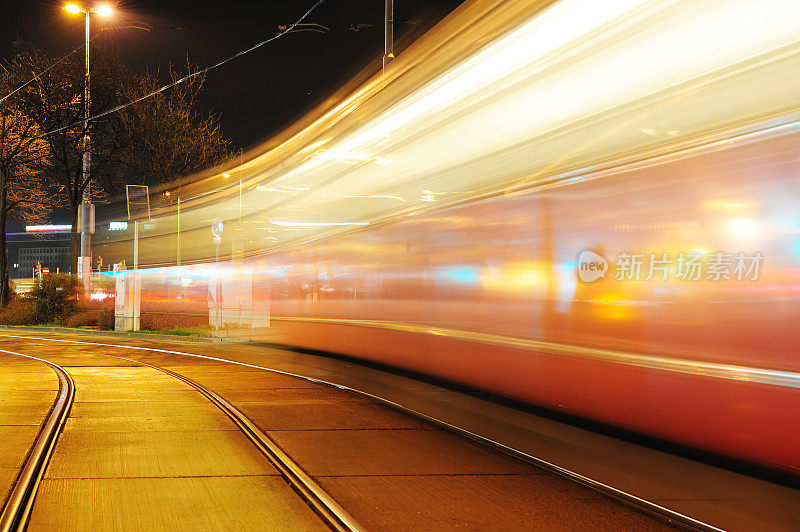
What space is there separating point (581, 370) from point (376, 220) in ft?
15.7

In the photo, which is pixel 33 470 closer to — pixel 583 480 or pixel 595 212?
pixel 583 480

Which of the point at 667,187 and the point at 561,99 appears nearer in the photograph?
the point at 667,187

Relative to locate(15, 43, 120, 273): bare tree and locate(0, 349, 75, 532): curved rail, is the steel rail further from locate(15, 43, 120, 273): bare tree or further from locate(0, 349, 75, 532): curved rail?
locate(15, 43, 120, 273): bare tree

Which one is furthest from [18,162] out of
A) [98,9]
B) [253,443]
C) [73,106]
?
[253,443]

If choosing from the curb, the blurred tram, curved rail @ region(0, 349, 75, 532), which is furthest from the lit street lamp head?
curved rail @ region(0, 349, 75, 532)

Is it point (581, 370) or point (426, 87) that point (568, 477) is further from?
point (426, 87)

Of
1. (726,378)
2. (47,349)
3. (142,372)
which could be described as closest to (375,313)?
(142,372)

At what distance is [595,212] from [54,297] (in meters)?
27.8

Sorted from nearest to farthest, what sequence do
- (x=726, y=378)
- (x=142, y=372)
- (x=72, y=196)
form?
(x=726, y=378)
(x=142, y=372)
(x=72, y=196)

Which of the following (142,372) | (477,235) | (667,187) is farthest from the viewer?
(142,372)

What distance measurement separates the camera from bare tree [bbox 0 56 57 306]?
33.2m

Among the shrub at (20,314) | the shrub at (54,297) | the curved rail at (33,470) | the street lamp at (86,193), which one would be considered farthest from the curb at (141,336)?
the curved rail at (33,470)

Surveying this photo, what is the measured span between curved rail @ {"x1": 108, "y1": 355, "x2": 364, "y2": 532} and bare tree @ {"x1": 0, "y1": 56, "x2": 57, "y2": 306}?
28258 mm

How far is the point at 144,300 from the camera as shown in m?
27.1
